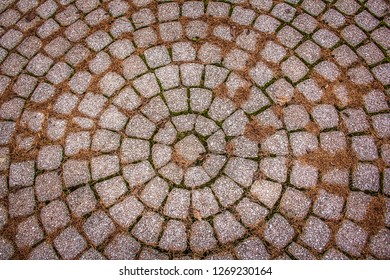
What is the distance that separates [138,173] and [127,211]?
1.13 feet

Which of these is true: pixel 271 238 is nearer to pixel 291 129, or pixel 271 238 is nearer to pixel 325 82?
pixel 291 129

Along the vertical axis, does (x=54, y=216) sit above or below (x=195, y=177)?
below

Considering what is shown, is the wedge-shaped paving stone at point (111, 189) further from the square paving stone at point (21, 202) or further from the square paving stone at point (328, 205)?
the square paving stone at point (328, 205)

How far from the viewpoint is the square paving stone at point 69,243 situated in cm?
281

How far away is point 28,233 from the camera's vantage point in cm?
288

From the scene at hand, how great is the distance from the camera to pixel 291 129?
10.5 ft

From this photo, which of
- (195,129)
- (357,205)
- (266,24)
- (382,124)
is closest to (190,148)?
(195,129)

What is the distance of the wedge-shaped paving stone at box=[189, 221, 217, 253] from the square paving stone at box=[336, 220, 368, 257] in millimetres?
1016

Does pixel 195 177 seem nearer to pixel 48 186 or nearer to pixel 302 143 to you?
pixel 302 143

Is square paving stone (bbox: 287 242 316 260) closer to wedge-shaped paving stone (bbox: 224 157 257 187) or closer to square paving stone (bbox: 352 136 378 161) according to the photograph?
wedge-shaped paving stone (bbox: 224 157 257 187)

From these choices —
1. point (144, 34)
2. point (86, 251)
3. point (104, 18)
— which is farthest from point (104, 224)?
point (104, 18)
